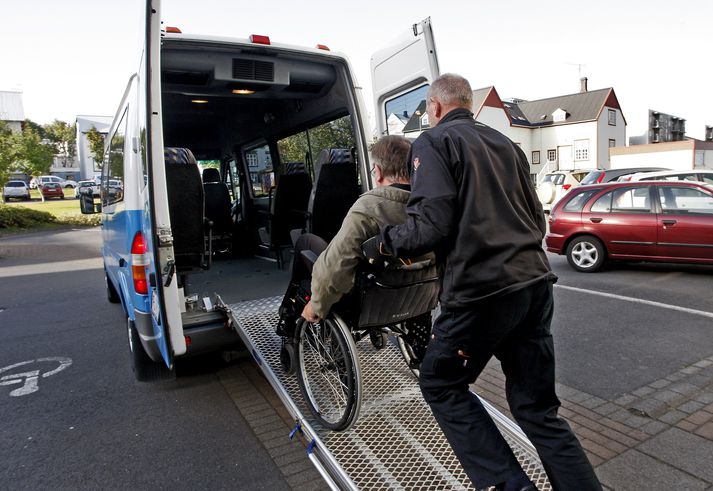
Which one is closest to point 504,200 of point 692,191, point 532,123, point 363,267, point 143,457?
point 363,267

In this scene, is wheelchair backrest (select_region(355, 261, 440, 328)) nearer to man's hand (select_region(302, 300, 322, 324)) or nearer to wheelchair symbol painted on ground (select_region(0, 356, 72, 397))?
man's hand (select_region(302, 300, 322, 324))

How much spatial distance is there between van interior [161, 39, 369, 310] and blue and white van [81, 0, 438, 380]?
0.05 ft

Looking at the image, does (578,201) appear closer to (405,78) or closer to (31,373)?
(405,78)

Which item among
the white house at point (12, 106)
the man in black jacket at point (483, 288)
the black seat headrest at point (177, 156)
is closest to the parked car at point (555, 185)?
the black seat headrest at point (177, 156)

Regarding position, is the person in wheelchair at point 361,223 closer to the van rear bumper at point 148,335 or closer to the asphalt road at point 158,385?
the asphalt road at point 158,385

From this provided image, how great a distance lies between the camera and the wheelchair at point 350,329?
286 cm

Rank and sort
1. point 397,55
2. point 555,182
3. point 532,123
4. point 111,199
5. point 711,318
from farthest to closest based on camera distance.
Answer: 1. point 532,123
2. point 555,182
3. point 711,318
4. point 111,199
5. point 397,55

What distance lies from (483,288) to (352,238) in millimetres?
812

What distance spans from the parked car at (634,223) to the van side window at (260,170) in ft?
16.7

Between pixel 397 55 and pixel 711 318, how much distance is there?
4.77m

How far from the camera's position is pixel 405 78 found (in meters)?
4.17

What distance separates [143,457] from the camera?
3266 mm

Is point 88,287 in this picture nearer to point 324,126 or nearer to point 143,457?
point 324,126

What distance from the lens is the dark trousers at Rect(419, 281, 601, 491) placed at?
2188mm
